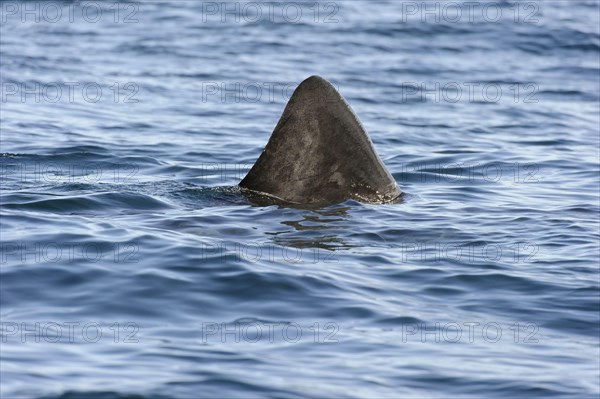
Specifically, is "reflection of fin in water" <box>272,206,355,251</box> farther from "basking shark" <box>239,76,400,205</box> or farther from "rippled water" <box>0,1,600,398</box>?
"basking shark" <box>239,76,400,205</box>

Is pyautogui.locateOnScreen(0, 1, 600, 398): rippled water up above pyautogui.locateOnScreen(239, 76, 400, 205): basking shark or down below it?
below

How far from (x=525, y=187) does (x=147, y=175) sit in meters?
4.72

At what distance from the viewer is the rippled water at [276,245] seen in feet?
23.7

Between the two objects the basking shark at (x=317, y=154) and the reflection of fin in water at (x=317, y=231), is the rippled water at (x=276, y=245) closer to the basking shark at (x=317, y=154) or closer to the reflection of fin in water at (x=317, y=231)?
the reflection of fin in water at (x=317, y=231)

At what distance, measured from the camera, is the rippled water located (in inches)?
284

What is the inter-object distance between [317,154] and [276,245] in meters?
1.47

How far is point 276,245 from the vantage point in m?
10.1

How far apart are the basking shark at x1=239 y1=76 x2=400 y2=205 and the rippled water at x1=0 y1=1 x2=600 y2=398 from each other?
12.7 inches

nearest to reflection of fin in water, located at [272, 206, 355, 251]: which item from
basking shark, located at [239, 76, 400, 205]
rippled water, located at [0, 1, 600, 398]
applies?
rippled water, located at [0, 1, 600, 398]

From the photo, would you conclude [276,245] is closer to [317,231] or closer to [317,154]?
[317,231]

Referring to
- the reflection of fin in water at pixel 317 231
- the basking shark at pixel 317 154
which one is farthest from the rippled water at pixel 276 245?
the basking shark at pixel 317 154

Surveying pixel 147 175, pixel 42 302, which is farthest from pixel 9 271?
pixel 147 175

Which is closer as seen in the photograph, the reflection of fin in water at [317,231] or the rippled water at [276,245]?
the rippled water at [276,245]

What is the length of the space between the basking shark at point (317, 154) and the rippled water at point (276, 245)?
323 millimetres
